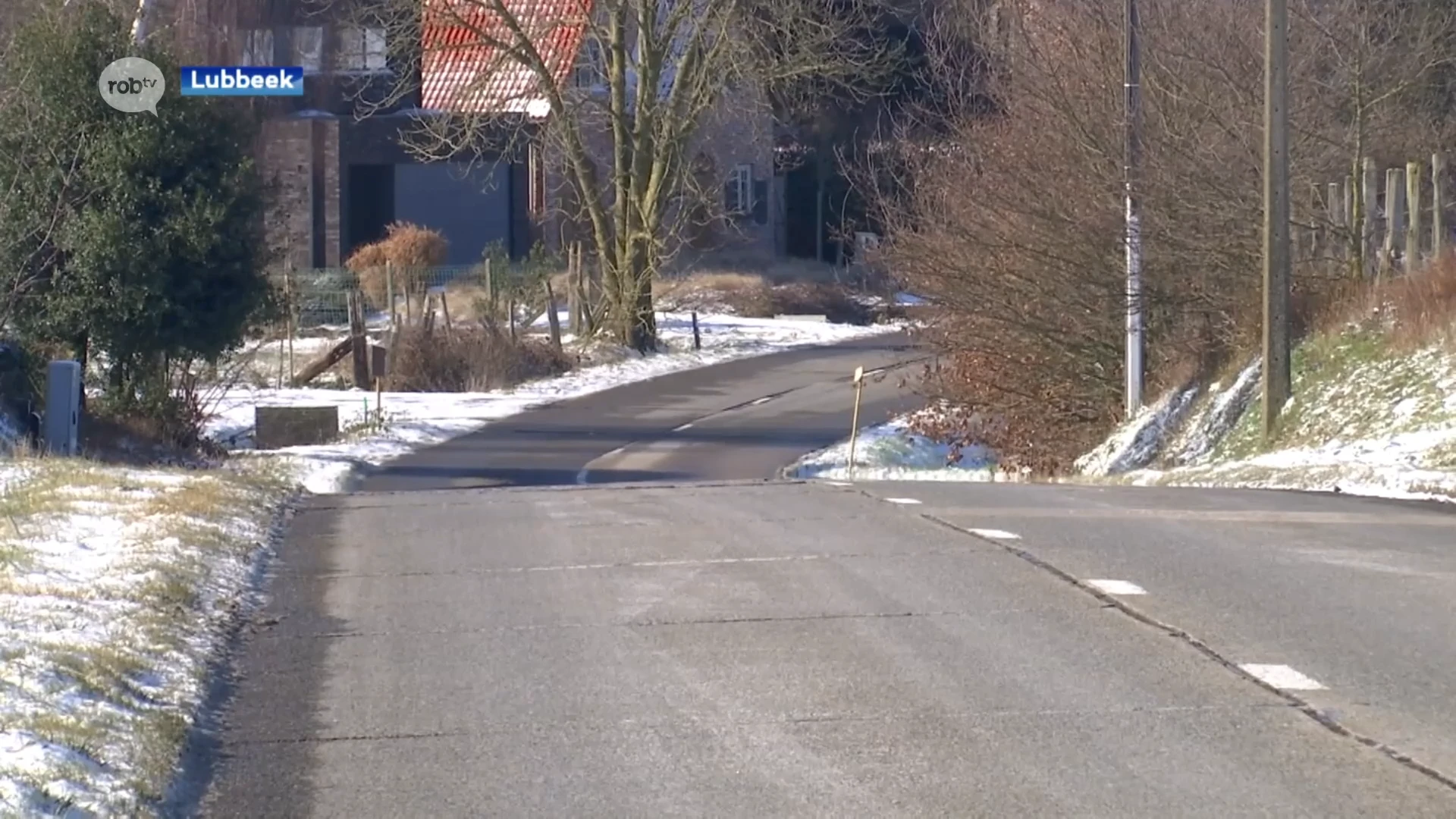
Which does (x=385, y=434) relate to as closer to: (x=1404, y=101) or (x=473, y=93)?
(x=473, y=93)

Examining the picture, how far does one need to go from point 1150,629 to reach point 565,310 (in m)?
37.9

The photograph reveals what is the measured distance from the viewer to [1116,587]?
29.7ft

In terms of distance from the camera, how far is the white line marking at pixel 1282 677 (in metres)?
7.01

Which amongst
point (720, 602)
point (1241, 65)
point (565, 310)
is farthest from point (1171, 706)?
point (565, 310)

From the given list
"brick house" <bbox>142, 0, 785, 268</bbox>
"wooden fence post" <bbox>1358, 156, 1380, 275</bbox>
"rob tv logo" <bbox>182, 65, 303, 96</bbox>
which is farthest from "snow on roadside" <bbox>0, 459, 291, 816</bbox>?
"brick house" <bbox>142, 0, 785, 268</bbox>

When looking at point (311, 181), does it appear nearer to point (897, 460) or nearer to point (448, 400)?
point (448, 400)

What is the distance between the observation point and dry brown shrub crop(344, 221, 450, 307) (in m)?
42.1

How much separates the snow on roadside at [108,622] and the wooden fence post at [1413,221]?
11984mm

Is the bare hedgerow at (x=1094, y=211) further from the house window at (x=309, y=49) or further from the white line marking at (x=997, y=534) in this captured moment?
the house window at (x=309, y=49)

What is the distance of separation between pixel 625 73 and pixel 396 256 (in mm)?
8434

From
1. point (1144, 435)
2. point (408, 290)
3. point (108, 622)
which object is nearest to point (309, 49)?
point (408, 290)

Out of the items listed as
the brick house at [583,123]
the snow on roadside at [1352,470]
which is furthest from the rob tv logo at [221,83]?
the brick house at [583,123]

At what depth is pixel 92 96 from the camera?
20.8 metres

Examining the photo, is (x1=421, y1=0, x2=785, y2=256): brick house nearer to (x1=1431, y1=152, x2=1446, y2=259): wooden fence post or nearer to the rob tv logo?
the rob tv logo
